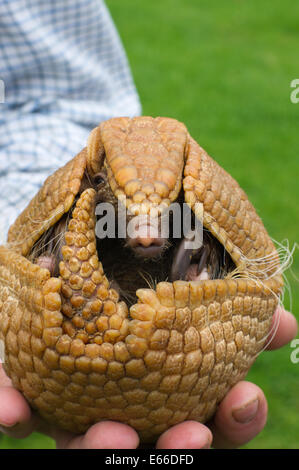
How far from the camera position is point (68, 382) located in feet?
3.56

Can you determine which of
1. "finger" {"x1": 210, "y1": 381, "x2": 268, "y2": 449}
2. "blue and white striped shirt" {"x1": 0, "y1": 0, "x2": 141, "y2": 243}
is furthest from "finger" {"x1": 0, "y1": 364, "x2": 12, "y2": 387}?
"blue and white striped shirt" {"x1": 0, "y1": 0, "x2": 141, "y2": 243}

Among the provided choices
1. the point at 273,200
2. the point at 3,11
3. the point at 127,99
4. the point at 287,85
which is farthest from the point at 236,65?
the point at 3,11

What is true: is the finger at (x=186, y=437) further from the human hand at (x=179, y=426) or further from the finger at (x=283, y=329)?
the finger at (x=283, y=329)

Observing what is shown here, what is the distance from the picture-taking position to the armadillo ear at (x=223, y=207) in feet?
3.59

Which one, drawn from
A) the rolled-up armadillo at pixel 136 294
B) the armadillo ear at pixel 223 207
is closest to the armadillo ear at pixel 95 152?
the rolled-up armadillo at pixel 136 294

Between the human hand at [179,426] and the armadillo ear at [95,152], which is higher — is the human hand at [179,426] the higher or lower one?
the lower one

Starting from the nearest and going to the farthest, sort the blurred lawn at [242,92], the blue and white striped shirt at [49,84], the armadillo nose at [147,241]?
the armadillo nose at [147,241] → the blue and white striped shirt at [49,84] → the blurred lawn at [242,92]

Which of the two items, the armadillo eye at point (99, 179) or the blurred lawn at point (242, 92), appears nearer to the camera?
the armadillo eye at point (99, 179)

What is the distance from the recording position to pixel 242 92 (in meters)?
5.39

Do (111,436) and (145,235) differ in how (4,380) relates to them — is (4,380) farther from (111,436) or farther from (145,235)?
(145,235)

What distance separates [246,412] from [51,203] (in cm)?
62

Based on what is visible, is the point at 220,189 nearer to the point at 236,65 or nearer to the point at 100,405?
the point at 100,405

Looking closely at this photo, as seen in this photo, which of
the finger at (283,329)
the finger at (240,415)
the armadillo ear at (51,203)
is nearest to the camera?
the armadillo ear at (51,203)
